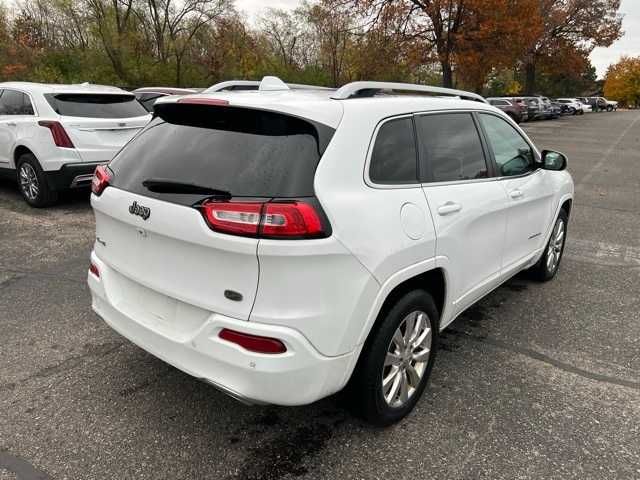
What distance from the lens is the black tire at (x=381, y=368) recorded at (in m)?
2.39

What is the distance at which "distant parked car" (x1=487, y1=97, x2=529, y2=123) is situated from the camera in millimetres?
30273

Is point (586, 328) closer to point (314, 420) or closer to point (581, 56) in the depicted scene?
point (314, 420)

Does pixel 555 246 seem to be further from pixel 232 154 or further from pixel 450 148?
pixel 232 154

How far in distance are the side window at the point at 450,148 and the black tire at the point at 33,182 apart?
580 centimetres

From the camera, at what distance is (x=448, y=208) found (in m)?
2.75

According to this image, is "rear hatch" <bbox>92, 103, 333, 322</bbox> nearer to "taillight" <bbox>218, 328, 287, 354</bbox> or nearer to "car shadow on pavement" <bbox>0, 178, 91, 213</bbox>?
"taillight" <bbox>218, 328, 287, 354</bbox>

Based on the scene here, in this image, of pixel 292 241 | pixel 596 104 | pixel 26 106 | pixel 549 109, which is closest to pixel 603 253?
pixel 292 241

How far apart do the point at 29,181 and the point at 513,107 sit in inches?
1161

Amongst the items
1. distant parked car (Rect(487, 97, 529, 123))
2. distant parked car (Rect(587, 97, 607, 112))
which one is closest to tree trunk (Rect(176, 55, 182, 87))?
distant parked car (Rect(487, 97, 529, 123))

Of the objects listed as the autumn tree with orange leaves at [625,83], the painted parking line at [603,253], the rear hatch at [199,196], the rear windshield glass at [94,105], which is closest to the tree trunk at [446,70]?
the rear windshield glass at [94,105]

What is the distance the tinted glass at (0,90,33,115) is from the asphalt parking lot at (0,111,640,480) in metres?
3.64

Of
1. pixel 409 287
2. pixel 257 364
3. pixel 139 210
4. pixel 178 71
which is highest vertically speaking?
pixel 178 71

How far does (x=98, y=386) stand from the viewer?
2.95 meters

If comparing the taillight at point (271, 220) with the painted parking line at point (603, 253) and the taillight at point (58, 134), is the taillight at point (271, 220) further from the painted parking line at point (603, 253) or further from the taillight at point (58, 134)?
the taillight at point (58, 134)
